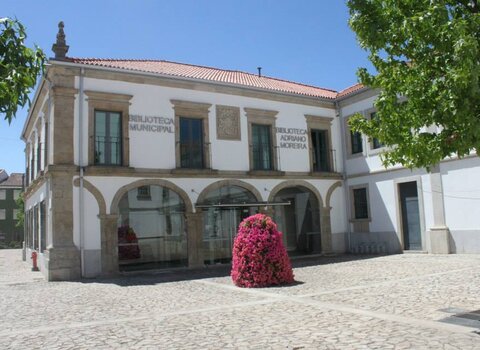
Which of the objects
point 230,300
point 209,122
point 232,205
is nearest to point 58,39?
point 209,122

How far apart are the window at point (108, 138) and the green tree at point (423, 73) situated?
9744 millimetres

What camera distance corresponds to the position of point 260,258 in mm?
10461

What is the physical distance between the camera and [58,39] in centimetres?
1440

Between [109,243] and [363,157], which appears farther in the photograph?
[363,157]

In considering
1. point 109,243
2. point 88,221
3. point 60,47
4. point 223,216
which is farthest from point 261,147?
point 60,47

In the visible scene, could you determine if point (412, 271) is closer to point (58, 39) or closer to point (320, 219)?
point (320, 219)

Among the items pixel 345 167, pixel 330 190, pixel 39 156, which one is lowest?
pixel 330 190

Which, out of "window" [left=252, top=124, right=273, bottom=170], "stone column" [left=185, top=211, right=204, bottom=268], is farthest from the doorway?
"stone column" [left=185, top=211, right=204, bottom=268]

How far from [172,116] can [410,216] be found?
9283mm

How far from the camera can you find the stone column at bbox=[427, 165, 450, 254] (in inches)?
612

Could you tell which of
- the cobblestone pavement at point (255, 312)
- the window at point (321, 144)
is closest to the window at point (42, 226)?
the cobblestone pavement at point (255, 312)

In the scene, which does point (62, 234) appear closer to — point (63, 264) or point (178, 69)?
point (63, 264)

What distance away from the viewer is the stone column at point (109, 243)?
13922 millimetres

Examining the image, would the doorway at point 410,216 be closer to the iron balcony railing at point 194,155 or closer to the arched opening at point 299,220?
the arched opening at point 299,220
